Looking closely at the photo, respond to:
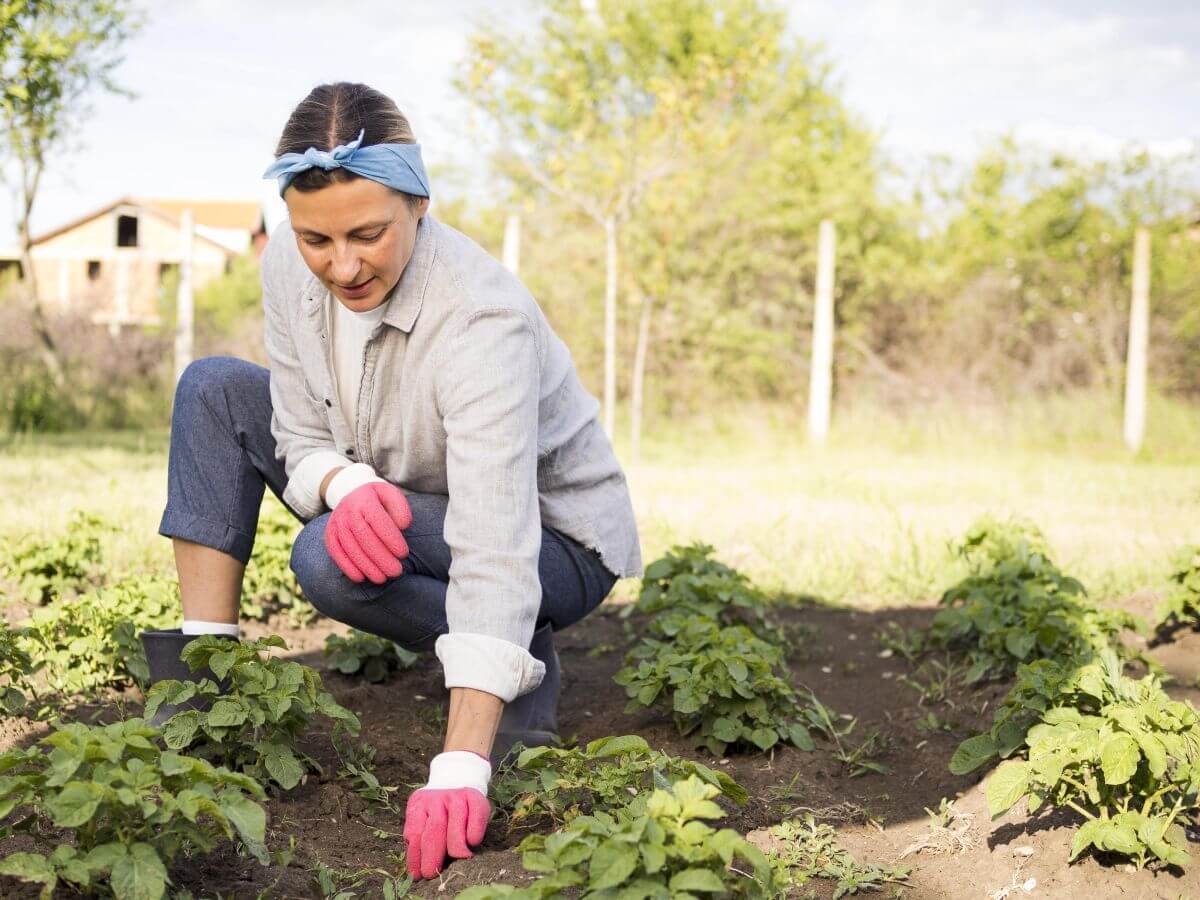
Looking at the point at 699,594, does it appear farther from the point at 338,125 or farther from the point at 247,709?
the point at 338,125

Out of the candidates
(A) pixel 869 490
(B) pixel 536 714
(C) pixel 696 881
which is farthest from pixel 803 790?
(A) pixel 869 490

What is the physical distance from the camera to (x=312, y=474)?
7.52 feet

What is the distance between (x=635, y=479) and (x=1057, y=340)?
7.32 m

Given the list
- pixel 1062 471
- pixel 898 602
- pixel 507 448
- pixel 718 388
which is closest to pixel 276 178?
pixel 507 448

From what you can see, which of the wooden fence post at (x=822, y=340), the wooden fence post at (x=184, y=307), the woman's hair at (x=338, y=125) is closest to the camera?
the woman's hair at (x=338, y=125)

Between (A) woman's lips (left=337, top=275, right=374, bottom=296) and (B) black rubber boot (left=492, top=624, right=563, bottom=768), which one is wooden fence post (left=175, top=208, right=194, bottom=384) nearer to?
(B) black rubber boot (left=492, top=624, right=563, bottom=768)

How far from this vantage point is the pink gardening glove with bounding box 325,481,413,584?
2.10 m

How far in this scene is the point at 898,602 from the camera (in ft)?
13.5

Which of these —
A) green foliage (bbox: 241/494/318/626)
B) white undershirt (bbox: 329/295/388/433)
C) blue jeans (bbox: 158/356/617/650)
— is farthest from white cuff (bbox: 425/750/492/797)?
green foliage (bbox: 241/494/318/626)

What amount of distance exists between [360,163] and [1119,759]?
158 cm

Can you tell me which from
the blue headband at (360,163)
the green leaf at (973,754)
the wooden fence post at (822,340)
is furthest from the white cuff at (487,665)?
the wooden fence post at (822,340)

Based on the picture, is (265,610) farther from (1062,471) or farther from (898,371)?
(898,371)

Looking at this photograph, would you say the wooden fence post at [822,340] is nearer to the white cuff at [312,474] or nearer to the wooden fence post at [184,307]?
the wooden fence post at [184,307]

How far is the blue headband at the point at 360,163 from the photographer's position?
75.3 inches
